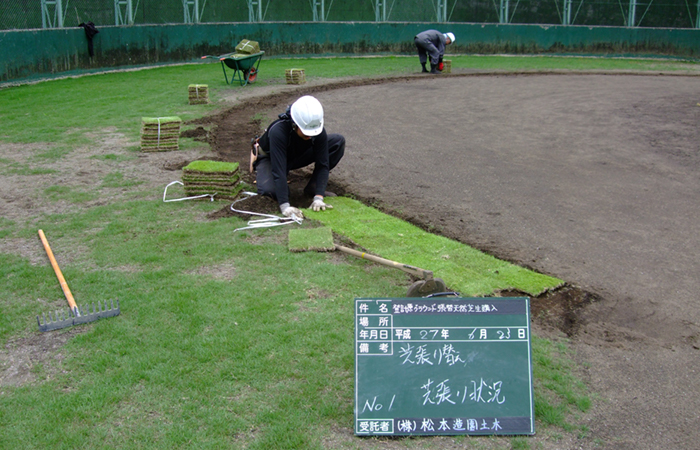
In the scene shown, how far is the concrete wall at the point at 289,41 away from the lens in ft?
62.8

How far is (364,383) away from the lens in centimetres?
359

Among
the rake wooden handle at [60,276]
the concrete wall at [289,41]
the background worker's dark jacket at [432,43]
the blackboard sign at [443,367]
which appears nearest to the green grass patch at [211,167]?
the rake wooden handle at [60,276]

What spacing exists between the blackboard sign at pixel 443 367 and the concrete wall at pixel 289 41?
18.5 meters

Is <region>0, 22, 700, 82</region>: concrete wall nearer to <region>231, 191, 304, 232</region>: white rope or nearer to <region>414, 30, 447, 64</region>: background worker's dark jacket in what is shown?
<region>414, 30, 447, 64</region>: background worker's dark jacket

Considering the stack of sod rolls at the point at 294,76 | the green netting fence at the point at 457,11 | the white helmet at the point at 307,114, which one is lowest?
the white helmet at the point at 307,114

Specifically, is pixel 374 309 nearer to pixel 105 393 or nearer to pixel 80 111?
pixel 105 393

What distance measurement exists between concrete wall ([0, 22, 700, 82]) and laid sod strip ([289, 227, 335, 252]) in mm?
15768

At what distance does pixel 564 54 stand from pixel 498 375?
1212 inches

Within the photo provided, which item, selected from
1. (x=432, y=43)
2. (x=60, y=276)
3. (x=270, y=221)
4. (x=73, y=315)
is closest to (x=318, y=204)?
(x=270, y=221)

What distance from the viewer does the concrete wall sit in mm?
19156

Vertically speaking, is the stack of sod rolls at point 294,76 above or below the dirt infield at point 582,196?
above

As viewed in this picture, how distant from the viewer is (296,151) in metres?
7.68

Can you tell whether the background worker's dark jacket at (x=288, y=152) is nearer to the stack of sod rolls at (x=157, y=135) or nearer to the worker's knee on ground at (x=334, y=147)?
the worker's knee on ground at (x=334, y=147)

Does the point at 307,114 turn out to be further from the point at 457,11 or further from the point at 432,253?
the point at 457,11
